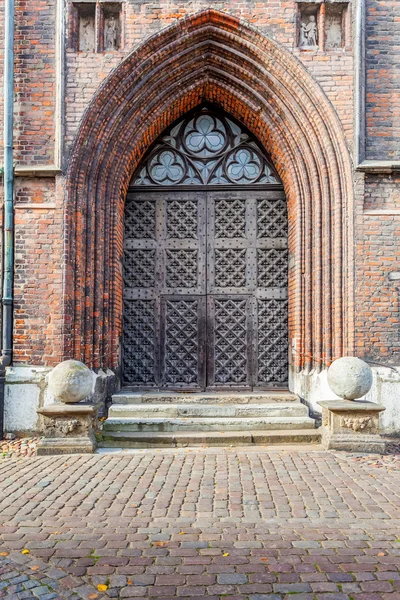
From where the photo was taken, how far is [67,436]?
6703mm

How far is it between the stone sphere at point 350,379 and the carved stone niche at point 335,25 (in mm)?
4901

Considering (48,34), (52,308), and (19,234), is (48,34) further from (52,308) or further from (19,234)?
(52,308)

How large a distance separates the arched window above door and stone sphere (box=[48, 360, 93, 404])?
3.70 meters

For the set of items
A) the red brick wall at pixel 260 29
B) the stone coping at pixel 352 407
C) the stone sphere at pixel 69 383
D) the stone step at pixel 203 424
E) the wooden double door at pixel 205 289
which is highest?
the red brick wall at pixel 260 29

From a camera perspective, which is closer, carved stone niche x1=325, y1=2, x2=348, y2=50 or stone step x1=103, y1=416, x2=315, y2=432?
stone step x1=103, y1=416, x2=315, y2=432

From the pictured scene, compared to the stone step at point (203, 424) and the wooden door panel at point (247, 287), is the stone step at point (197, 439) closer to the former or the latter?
the stone step at point (203, 424)

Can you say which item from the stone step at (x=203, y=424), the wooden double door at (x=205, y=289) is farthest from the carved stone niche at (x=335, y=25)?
the stone step at (x=203, y=424)

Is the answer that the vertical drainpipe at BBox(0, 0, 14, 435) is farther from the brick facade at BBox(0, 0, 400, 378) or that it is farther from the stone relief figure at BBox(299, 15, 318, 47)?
the stone relief figure at BBox(299, 15, 318, 47)

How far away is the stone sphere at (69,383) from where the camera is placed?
6770mm

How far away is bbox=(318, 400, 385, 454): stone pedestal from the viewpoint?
668 cm

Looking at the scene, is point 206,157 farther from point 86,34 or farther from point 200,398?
point 200,398

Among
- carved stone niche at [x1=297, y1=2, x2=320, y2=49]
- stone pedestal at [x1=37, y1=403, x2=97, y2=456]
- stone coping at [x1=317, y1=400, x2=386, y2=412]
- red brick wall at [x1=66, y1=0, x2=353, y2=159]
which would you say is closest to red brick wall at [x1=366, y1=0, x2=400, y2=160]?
red brick wall at [x1=66, y1=0, x2=353, y2=159]

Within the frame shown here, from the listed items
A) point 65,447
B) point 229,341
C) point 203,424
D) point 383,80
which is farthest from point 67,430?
point 383,80

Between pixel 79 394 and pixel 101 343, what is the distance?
140 centimetres
